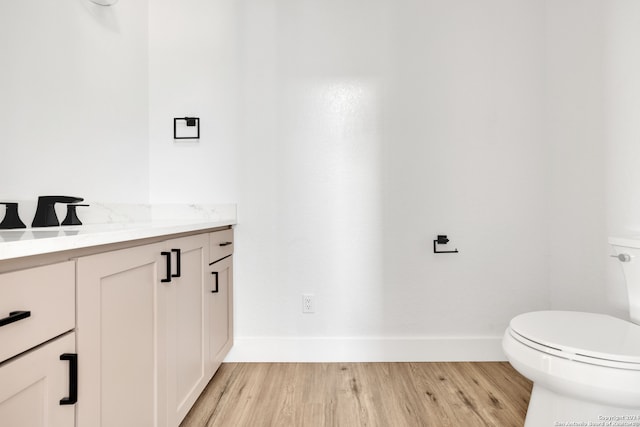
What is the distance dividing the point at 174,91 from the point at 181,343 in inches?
56.7

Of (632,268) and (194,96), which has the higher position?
(194,96)

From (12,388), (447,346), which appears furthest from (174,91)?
(447,346)

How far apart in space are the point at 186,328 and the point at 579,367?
1.32 m

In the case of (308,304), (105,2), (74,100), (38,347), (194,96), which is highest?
(105,2)

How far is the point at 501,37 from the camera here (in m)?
2.00

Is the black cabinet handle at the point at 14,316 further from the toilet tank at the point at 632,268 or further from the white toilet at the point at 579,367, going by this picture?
the toilet tank at the point at 632,268

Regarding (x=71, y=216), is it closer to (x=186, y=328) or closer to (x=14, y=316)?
(x=186, y=328)

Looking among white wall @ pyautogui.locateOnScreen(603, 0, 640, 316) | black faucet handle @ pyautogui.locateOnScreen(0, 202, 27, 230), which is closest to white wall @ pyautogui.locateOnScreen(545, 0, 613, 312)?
white wall @ pyautogui.locateOnScreen(603, 0, 640, 316)

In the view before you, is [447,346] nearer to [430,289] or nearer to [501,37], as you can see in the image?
[430,289]

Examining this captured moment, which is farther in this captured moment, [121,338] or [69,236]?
[121,338]

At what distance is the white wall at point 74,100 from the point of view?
1188 millimetres

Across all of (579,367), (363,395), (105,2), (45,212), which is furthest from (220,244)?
(579,367)

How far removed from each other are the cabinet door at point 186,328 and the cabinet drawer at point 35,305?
0.44 meters

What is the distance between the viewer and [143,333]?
103cm
